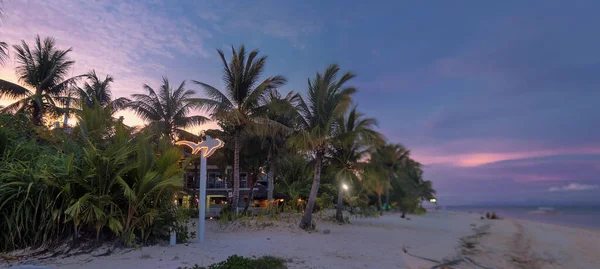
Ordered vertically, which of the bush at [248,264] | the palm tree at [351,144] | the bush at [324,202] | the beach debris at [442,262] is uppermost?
the palm tree at [351,144]

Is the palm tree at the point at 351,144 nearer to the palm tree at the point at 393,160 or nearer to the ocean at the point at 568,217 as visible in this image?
the palm tree at the point at 393,160

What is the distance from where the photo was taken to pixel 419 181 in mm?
45500

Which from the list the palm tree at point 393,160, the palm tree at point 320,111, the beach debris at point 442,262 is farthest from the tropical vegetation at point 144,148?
the palm tree at point 393,160

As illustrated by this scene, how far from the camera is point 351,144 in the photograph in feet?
54.3

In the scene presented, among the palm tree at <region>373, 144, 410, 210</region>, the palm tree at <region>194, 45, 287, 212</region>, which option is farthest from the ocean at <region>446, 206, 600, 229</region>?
the palm tree at <region>194, 45, 287, 212</region>

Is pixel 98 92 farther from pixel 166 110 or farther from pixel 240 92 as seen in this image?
pixel 240 92

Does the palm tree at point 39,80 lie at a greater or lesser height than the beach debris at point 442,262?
greater

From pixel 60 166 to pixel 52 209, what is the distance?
3.19ft

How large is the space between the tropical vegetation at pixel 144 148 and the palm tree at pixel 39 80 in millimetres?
54

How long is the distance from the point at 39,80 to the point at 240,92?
1176 cm

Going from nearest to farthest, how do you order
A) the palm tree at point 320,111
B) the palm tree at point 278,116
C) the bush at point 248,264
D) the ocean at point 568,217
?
the bush at point 248,264 → the palm tree at point 320,111 → the palm tree at point 278,116 → the ocean at point 568,217

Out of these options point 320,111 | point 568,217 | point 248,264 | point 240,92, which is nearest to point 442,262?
point 248,264

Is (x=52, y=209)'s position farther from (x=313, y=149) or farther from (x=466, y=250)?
(x=466, y=250)

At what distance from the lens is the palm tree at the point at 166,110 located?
21375mm
